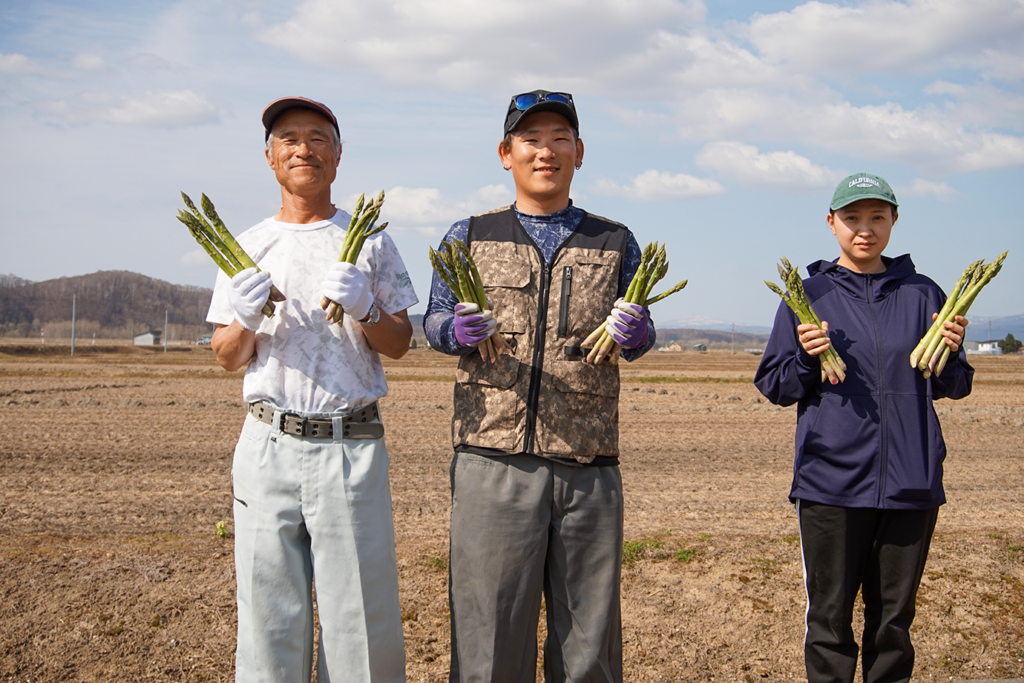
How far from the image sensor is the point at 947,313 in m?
3.36

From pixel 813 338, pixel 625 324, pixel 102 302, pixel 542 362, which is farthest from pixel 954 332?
pixel 102 302

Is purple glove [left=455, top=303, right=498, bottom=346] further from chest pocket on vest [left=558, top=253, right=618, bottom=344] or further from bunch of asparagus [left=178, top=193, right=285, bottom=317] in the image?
bunch of asparagus [left=178, top=193, right=285, bottom=317]

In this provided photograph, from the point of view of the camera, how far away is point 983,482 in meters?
10.7

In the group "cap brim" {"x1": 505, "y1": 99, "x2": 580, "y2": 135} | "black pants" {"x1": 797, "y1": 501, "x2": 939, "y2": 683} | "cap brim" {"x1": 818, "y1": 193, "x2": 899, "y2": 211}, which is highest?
"cap brim" {"x1": 505, "y1": 99, "x2": 580, "y2": 135}

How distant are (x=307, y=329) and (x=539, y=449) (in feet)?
3.38

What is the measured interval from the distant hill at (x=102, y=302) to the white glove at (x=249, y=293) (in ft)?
500

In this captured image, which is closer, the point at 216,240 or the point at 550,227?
the point at 216,240

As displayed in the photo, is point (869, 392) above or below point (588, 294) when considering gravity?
below

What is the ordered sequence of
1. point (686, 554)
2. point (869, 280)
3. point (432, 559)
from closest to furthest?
point (869, 280) < point (432, 559) < point (686, 554)

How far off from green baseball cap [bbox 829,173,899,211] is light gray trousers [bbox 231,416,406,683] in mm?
2366

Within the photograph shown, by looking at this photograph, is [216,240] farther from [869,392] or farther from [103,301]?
[103,301]

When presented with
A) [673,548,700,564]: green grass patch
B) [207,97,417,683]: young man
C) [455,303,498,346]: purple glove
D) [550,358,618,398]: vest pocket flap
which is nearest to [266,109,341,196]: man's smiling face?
[207,97,417,683]: young man

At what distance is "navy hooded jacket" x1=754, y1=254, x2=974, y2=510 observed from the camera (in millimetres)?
3248

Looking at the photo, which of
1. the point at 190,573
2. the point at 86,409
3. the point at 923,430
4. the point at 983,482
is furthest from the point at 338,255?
the point at 86,409
